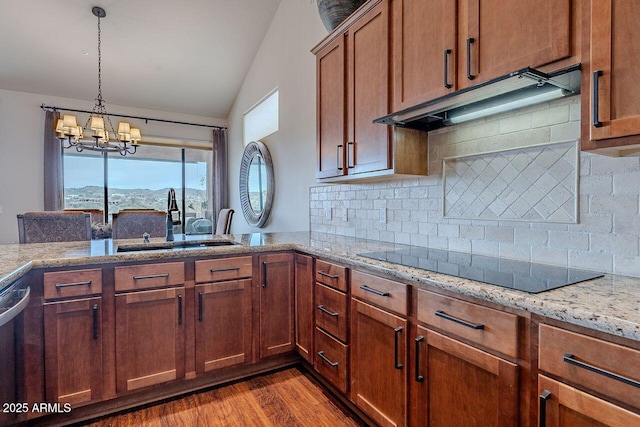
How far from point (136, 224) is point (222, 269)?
1744 mm

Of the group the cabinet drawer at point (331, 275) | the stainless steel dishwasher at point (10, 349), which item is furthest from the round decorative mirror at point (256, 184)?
the stainless steel dishwasher at point (10, 349)

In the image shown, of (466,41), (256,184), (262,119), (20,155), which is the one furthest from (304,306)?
(20,155)

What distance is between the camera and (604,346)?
2.69 ft

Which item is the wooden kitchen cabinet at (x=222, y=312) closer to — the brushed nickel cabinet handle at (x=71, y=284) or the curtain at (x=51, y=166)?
the brushed nickel cabinet handle at (x=71, y=284)

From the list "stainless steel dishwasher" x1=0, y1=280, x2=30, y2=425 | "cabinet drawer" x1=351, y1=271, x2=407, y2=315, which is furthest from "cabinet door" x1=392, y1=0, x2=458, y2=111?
"stainless steel dishwasher" x1=0, y1=280, x2=30, y2=425

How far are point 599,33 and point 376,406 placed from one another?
1680mm

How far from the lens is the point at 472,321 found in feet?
3.76

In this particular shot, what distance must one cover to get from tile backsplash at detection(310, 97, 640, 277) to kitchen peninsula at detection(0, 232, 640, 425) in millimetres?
161

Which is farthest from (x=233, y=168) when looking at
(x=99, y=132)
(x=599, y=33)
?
(x=599, y=33)

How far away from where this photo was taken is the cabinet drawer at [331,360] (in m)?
1.85

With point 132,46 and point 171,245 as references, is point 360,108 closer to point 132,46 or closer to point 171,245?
point 171,245

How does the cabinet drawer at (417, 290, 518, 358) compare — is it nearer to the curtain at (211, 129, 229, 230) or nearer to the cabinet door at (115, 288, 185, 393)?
the cabinet door at (115, 288, 185, 393)

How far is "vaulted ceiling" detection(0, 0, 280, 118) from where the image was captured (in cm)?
401

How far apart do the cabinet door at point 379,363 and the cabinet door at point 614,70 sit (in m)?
0.99
